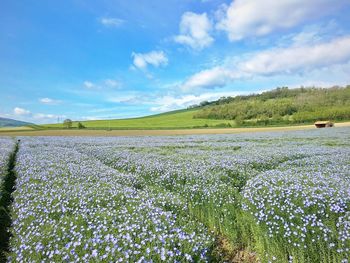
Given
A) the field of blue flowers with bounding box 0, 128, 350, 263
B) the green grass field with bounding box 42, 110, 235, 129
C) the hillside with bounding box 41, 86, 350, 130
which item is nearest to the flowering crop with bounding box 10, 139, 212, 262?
the field of blue flowers with bounding box 0, 128, 350, 263

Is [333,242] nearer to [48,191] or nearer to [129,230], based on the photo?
[129,230]

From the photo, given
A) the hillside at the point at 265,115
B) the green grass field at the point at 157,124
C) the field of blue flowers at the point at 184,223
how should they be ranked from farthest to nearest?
1. the hillside at the point at 265,115
2. the green grass field at the point at 157,124
3. the field of blue flowers at the point at 184,223

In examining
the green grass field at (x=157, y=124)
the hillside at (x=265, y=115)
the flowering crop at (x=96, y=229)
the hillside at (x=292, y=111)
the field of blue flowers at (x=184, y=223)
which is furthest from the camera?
the hillside at (x=292, y=111)

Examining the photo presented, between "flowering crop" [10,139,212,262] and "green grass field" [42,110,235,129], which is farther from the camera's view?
"green grass field" [42,110,235,129]

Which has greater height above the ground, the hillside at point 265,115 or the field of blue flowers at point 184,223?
the hillside at point 265,115

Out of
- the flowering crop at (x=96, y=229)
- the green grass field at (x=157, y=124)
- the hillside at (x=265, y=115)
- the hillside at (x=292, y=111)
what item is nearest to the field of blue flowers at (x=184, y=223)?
the flowering crop at (x=96, y=229)

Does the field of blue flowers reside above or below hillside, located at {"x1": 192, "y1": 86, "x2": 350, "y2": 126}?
below

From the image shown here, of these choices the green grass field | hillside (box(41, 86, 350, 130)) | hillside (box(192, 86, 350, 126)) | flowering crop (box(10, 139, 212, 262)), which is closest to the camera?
flowering crop (box(10, 139, 212, 262))

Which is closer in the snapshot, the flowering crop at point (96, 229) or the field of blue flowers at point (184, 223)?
the flowering crop at point (96, 229)

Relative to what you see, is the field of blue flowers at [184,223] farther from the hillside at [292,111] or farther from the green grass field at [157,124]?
the hillside at [292,111]

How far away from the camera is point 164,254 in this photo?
375 cm

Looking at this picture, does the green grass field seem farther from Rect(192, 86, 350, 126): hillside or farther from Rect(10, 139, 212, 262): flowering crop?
Rect(10, 139, 212, 262): flowering crop

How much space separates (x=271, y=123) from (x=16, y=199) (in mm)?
92084

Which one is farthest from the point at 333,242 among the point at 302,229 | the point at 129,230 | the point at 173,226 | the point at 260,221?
the point at 129,230
